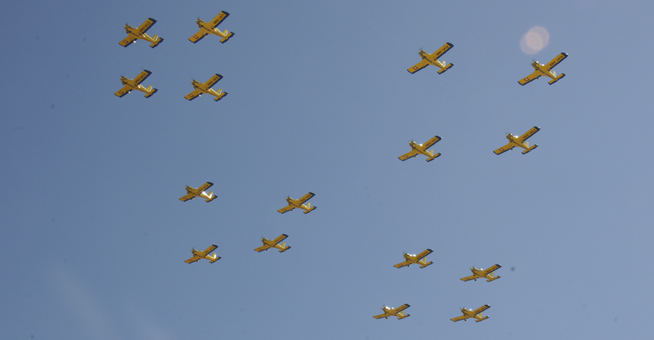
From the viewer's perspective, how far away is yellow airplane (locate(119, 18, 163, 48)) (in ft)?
235

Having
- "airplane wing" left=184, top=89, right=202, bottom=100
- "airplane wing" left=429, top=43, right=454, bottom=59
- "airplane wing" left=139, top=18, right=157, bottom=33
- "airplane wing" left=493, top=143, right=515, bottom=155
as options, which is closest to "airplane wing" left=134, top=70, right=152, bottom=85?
"airplane wing" left=139, top=18, right=157, bottom=33

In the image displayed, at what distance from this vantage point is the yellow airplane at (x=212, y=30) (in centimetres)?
7244

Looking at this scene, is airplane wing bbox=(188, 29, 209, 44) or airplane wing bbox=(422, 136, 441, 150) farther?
airplane wing bbox=(422, 136, 441, 150)

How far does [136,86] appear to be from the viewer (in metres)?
77.2

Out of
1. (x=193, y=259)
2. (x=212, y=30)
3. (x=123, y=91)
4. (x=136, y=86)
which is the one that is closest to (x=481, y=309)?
(x=193, y=259)

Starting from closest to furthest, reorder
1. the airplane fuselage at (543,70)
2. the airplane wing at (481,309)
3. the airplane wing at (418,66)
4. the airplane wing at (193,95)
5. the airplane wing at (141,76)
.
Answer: the airplane wing at (141,76) < the airplane wing at (193,95) < the airplane fuselage at (543,70) < the airplane wing at (418,66) < the airplane wing at (481,309)

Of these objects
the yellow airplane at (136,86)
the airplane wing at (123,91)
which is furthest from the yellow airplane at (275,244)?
the airplane wing at (123,91)

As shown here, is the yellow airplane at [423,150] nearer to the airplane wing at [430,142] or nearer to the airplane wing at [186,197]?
the airplane wing at [430,142]

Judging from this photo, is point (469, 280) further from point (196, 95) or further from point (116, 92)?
point (116, 92)

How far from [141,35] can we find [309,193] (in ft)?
101

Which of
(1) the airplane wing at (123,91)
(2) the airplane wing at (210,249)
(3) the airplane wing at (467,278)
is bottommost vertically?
(3) the airplane wing at (467,278)

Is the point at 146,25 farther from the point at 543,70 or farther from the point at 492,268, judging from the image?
the point at 492,268

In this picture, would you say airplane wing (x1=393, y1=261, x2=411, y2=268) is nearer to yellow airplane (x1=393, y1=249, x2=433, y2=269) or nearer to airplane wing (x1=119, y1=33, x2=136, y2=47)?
yellow airplane (x1=393, y1=249, x2=433, y2=269)

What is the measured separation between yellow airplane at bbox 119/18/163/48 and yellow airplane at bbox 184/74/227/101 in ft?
22.3
